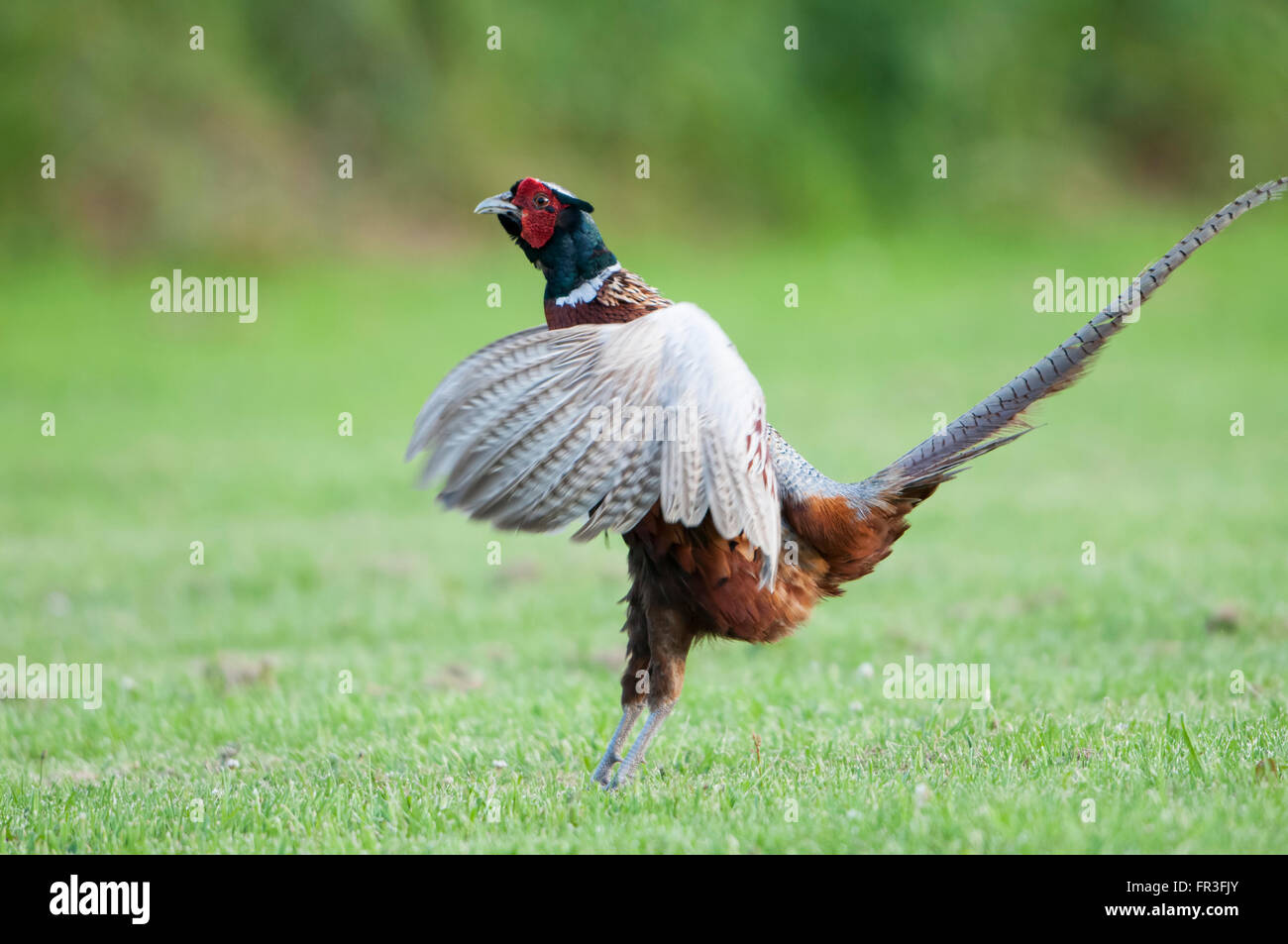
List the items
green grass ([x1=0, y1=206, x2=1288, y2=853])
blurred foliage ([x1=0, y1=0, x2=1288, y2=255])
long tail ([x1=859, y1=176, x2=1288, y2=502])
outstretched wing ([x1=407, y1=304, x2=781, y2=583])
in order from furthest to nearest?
blurred foliage ([x1=0, y1=0, x2=1288, y2=255]) → long tail ([x1=859, y1=176, x2=1288, y2=502]) → green grass ([x1=0, y1=206, x2=1288, y2=853]) → outstretched wing ([x1=407, y1=304, x2=781, y2=583])

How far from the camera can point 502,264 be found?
2058 centimetres

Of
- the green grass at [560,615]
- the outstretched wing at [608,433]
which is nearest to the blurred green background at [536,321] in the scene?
the green grass at [560,615]

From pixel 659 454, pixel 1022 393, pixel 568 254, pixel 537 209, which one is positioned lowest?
pixel 659 454

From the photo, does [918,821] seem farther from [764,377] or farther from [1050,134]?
[1050,134]

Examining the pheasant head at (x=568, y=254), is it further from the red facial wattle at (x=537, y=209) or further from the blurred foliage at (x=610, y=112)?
the blurred foliage at (x=610, y=112)

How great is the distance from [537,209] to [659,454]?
125cm

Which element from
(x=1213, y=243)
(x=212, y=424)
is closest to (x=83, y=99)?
(x=212, y=424)

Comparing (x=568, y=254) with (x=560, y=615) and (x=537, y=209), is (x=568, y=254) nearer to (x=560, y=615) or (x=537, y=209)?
(x=537, y=209)

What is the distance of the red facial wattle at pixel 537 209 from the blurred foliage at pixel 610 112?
15937 mm

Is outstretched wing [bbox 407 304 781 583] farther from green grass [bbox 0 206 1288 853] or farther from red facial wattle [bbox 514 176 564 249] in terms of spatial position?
green grass [bbox 0 206 1288 853]

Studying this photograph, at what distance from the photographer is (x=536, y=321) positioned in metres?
18.1

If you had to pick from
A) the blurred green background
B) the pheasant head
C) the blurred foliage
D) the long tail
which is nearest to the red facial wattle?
the pheasant head

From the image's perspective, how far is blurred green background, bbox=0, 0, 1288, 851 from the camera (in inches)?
181

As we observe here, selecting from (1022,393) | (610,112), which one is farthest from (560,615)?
(610,112)
